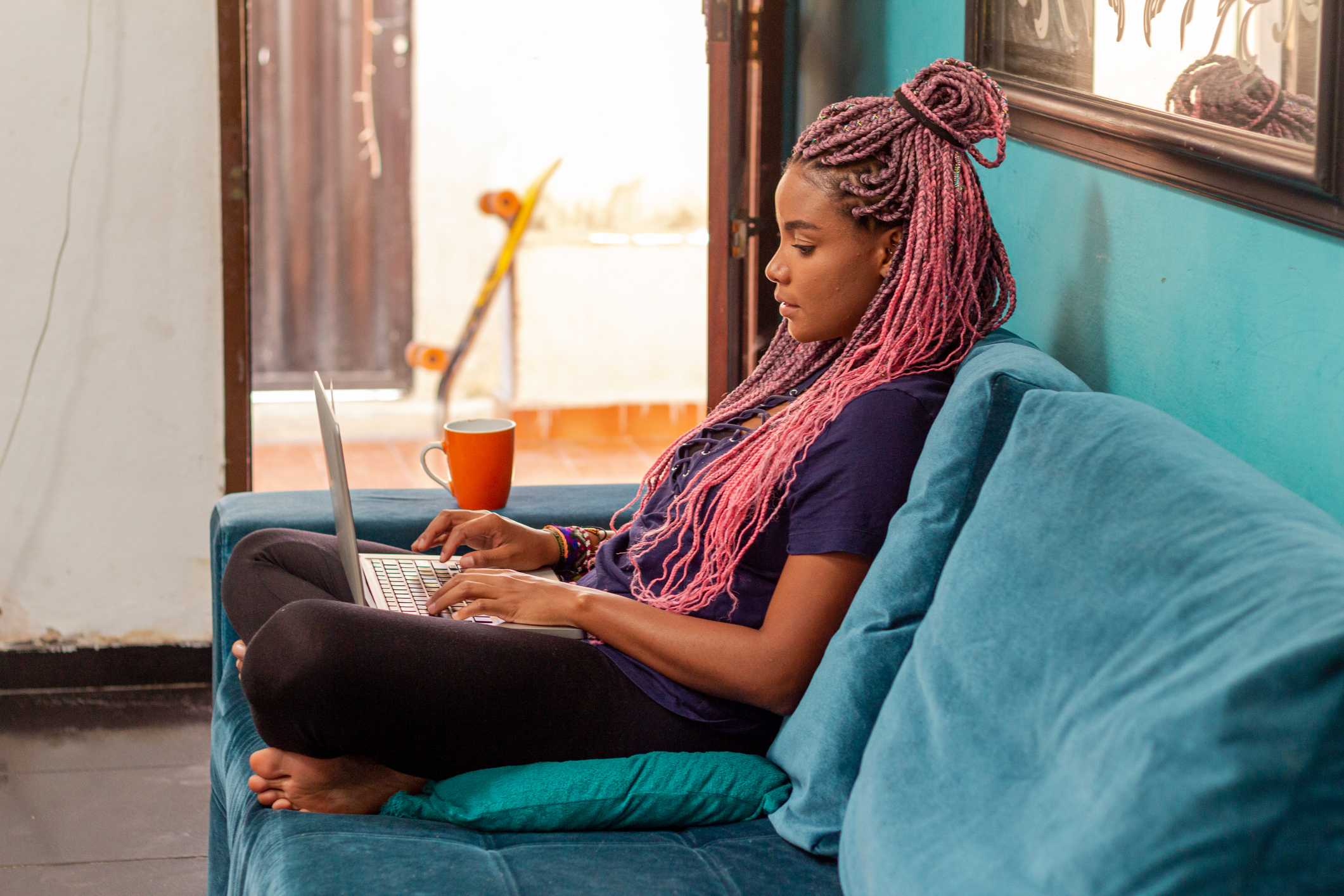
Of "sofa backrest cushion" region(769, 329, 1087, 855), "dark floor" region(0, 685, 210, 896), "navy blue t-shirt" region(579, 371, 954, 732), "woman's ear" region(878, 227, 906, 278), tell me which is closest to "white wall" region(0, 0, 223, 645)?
"dark floor" region(0, 685, 210, 896)

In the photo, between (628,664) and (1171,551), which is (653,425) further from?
(1171,551)

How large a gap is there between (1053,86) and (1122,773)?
1043 mm

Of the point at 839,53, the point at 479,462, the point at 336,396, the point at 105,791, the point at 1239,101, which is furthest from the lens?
the point at 336,396

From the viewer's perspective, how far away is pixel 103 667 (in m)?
2.72

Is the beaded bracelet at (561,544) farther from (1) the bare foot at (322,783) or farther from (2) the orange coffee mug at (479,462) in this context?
(1) the bare foot at (322,783)

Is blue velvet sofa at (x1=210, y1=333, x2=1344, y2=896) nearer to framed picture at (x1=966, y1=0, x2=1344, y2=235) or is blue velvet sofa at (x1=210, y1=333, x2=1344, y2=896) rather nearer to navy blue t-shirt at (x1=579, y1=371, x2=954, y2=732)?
navy blue t-shirt at (x1=579, y1=371, x2=954, y2=732)

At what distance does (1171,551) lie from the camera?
0.85 m

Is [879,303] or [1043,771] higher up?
[879,303]

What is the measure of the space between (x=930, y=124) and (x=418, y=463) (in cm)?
347

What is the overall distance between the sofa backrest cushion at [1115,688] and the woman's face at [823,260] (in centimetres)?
35

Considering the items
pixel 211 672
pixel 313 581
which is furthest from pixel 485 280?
pixel 313 581

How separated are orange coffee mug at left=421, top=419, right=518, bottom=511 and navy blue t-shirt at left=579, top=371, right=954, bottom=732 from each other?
1.62 ft

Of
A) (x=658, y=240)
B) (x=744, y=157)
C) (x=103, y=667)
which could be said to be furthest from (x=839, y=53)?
(x=658, y=240)

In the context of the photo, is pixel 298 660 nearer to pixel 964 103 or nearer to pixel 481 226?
pixel 964 103
